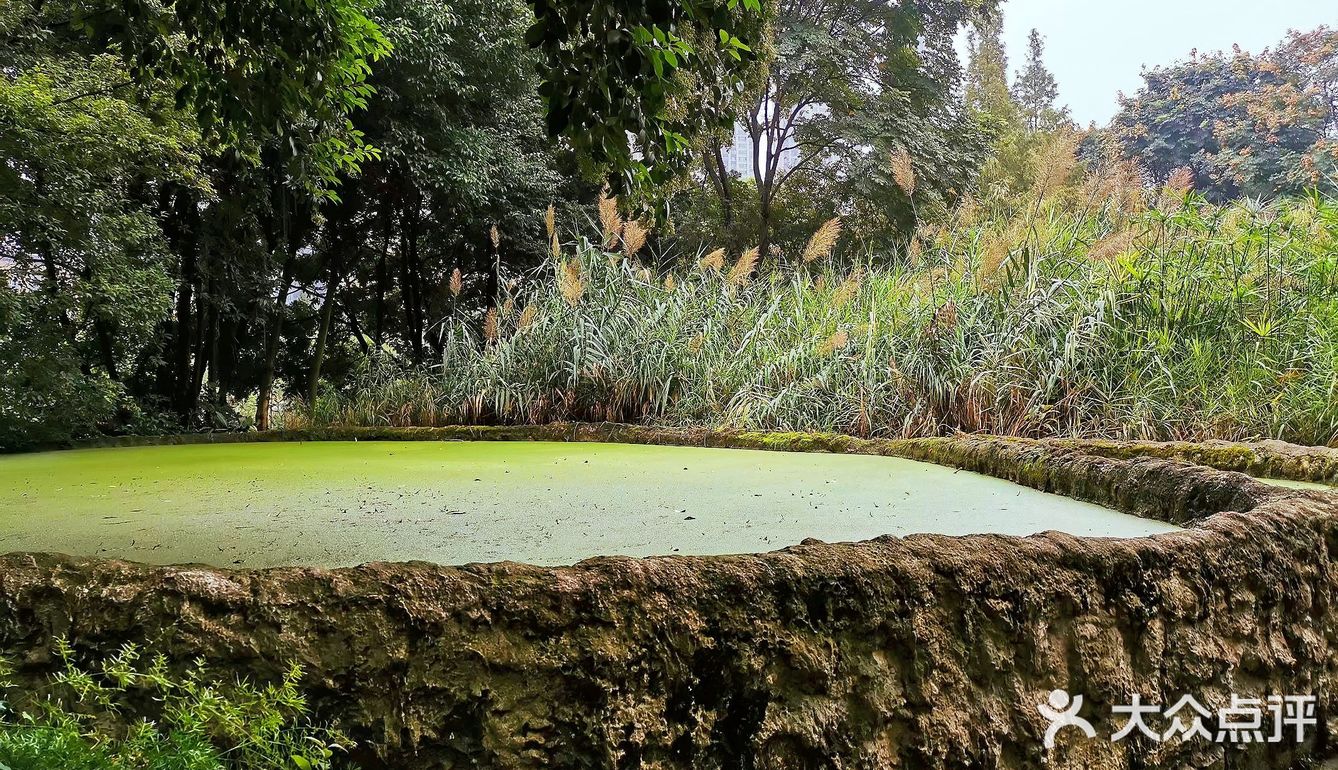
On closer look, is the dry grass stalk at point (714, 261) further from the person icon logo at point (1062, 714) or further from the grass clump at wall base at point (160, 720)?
the grass clump at wall base at point (160, 720)

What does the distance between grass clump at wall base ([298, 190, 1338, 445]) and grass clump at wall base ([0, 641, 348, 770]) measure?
118 inches

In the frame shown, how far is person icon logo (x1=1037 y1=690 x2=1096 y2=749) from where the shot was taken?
36.7 inches

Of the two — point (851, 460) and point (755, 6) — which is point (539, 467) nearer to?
point (851, 460)

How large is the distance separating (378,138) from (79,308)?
2810mm

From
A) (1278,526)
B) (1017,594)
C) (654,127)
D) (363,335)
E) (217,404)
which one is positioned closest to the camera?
(1017,594)

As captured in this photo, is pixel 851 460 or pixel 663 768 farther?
pixel 851 460

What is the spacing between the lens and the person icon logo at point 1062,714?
0.93 meters

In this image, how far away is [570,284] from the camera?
15.4ft

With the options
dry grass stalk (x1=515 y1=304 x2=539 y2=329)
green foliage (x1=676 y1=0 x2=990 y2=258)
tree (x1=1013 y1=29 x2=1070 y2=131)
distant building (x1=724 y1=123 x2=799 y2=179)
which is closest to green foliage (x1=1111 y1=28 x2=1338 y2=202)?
tree (x1=1013 y1=29 x2=1070 y2=131)

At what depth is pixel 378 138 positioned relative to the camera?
6969mm

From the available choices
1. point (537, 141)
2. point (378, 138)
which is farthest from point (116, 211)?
point (537, 141)

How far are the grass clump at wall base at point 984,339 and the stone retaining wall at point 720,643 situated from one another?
212cm

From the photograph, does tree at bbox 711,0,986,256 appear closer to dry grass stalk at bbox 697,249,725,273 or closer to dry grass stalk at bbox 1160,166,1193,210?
dry grass stalk at bbox 697,249,725,273

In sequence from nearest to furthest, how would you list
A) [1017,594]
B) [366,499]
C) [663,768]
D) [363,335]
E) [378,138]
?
[663,768], [1017,594], [366,499], [378,138], [363,335]
